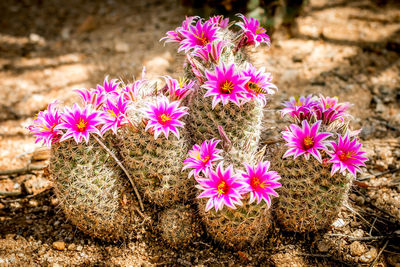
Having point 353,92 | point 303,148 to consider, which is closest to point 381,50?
point 353,92

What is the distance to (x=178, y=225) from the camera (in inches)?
83.5

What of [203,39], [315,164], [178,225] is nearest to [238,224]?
[178,225]

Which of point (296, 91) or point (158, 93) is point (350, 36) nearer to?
point (296, 91)

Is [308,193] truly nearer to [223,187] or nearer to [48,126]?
[223,187]

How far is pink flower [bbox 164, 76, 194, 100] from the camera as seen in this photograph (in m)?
2.00

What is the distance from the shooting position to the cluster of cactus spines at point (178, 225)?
6.95ft

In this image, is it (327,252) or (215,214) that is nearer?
(215,214)

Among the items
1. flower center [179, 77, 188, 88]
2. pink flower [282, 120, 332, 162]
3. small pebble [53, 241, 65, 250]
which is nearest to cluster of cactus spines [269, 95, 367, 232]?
pink flower [282, 120, 332, 162]

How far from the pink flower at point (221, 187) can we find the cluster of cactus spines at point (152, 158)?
28 centimetres

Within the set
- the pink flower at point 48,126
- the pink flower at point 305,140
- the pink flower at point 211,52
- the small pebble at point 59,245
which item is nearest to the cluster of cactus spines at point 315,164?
the pink flower at point 305,140

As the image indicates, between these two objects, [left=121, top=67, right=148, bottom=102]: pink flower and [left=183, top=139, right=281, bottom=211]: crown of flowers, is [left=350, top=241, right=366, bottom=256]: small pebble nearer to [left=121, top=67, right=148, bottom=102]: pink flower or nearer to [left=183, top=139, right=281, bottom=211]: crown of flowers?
[left=183, top=139, right=281, bottom=211]: crown of flowers

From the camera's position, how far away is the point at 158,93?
2.12 metres

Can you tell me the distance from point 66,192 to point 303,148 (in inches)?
56.4

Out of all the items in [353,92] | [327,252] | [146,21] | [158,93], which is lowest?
[327,252]
